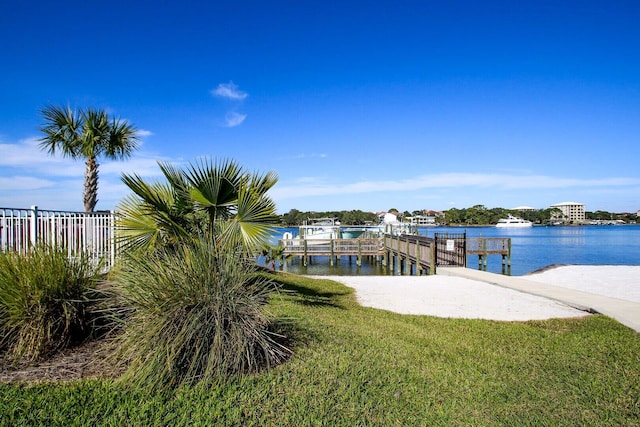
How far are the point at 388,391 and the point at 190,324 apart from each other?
6.91 feet

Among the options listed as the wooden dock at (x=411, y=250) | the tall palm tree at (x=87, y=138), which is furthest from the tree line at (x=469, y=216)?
the tall palm tree at (x=87, y=138)

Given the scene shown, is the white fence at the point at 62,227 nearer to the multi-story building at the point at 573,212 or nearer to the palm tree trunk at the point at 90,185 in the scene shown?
the palm tree trunk at the point at 90,185

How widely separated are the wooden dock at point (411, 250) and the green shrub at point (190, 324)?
49.6ft

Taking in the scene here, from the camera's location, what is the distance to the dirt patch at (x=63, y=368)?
4227 millimetres

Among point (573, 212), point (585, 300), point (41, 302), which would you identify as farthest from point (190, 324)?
point (573, 212)

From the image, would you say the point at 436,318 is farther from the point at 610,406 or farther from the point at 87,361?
the point at 87,361

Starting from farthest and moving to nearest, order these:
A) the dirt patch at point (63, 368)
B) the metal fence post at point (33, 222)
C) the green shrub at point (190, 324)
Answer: the metal fence post at point (33, 222)
the dirt patch at point (63, 368)
the green shrub at point (190, 324)

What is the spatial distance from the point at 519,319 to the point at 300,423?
656 centimetres

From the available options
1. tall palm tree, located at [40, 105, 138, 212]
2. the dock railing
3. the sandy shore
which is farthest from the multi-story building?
tall palm tree, located at [40, 105, 138, 212]

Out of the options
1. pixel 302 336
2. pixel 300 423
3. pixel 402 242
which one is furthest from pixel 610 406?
pixel 402 242

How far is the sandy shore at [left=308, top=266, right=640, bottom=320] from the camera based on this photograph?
916cm

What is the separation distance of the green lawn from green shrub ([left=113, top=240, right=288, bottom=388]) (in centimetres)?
21

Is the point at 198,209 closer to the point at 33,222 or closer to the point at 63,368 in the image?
the point at 63,368

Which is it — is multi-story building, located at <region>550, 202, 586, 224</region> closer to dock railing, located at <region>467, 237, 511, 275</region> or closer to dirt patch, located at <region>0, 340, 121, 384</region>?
dock railing, located at <region>467, 237, 511, 275</region>
